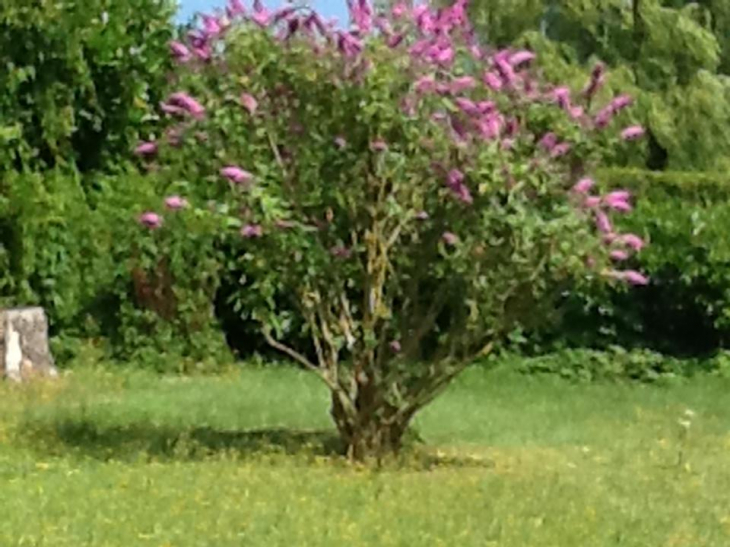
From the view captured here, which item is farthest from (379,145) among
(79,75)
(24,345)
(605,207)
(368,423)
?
(79,75)

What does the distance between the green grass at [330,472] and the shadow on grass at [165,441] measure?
17mm

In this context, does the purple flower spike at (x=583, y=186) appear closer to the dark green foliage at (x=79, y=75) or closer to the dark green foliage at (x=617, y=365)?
the dark green foliage at (x=617, y=365)

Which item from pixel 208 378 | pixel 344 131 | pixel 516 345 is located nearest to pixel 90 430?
pixel 344 131

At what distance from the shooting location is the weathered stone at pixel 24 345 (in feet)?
46.1

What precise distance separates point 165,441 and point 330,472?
1482mm

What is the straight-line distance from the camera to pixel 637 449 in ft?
34.3

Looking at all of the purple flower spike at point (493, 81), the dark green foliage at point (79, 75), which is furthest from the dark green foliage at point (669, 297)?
the purple flower spike at point (493, 81)

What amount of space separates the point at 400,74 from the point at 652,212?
8.26 meters

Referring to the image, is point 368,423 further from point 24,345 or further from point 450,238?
point 24,345

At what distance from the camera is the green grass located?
7.16 metres

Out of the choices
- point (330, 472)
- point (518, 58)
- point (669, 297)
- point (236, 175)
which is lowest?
point (669, 297)

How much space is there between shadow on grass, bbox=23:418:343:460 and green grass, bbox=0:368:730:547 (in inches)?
0.7

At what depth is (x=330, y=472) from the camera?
29.3 ft

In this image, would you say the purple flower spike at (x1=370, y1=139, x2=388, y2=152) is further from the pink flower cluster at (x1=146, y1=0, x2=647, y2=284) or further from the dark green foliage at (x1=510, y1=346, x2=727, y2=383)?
the dark green foliage at (x1=510, y1=346, x2=727, y2=383)
